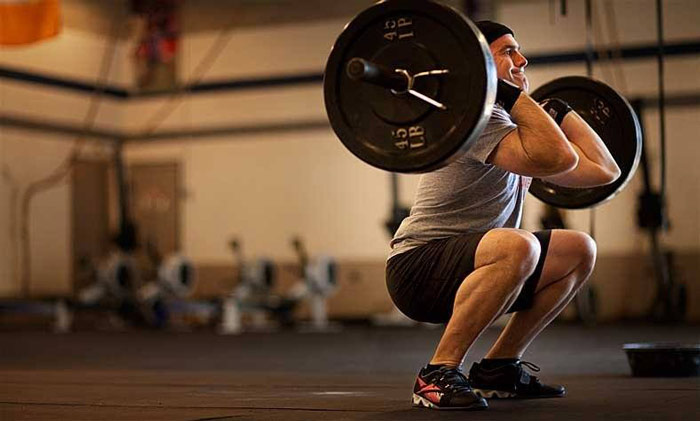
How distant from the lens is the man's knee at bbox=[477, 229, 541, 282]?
7.43 ft

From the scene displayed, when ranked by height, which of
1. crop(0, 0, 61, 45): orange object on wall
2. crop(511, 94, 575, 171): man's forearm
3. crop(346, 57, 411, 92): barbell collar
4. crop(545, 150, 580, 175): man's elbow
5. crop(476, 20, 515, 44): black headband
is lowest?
crop(545, 150, 580, 175): man's elbow

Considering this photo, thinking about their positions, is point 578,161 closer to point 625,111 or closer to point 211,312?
point 625,111

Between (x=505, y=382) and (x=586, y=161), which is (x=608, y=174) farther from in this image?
(x=505, y=382)

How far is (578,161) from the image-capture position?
2.31m

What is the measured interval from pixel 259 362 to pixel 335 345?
1.35 m

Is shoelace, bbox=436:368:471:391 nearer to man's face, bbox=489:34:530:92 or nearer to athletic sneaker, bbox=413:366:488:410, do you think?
athletic sneaker, bbox=413:366:488:410

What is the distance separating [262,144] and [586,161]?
805 centimetres

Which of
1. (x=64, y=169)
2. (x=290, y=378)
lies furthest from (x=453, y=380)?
(x=64, y=169)

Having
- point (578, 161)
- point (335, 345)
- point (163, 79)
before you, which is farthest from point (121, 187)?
point (578, 161)

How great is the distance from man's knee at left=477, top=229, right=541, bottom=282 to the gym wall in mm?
6622

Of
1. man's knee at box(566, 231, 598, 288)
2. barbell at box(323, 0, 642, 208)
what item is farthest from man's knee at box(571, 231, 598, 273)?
barbell at box(323, 0, 642, 208)

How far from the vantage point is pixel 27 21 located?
6.72 metres

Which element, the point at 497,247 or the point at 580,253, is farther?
the point at 580,253

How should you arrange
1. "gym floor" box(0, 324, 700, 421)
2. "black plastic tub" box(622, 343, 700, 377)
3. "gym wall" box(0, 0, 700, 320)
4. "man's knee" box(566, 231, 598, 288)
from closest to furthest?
1. "gym floor" box(0, 324, 700, 421)
2. "man's knee" box(566, 231, 598, 288)
3. "black plastic tub" box(622, 343, 700, 377)
4. "gym wall" box(0, 0, 700, 320)
